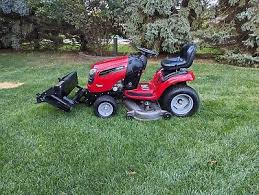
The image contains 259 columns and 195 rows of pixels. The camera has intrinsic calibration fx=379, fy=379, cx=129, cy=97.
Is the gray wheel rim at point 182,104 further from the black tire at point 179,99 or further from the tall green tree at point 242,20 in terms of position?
the tall green tree at point 242,20

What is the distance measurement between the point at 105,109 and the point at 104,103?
0.29 feet

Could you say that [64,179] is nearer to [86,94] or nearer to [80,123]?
[80,123]

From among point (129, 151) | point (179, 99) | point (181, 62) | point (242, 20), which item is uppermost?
point (242, 20)

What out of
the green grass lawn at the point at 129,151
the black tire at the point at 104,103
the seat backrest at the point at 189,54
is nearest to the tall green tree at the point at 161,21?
the green grass lawn at the point at 129,151

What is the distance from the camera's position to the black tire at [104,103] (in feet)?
15.8

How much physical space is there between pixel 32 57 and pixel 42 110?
6.20 metres

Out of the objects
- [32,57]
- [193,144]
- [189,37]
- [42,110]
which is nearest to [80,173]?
[193,144]

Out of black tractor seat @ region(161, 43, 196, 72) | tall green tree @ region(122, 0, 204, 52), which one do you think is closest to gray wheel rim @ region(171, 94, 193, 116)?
black tractor seat @ region(161, 43, 196, 72)

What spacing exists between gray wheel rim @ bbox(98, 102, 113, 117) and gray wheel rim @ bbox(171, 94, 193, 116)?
0.79 metres

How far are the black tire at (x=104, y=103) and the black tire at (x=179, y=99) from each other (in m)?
0.63

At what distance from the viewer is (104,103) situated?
190 inches

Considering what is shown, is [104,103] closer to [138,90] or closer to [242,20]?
[138,90]

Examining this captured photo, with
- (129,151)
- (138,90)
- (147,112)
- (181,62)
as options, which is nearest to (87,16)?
(138,90)

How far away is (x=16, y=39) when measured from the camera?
469 inches
